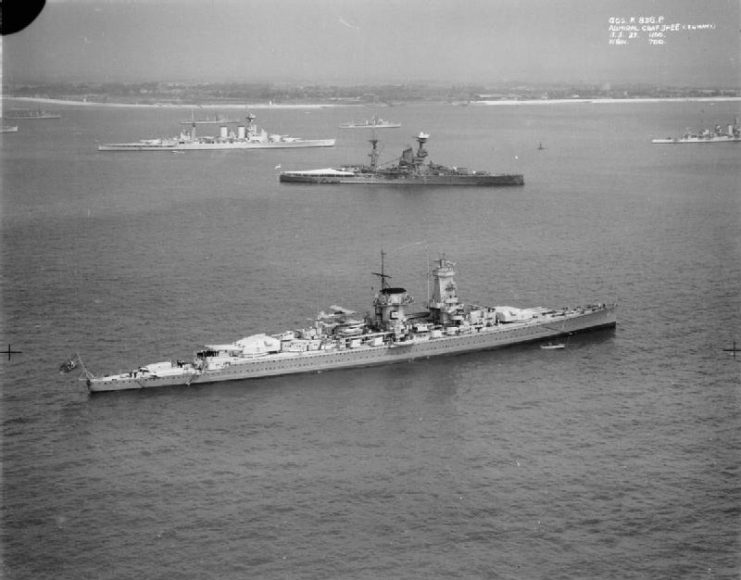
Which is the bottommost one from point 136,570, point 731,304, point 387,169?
point 136,570

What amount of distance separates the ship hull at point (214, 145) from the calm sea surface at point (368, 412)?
51577 millimetres

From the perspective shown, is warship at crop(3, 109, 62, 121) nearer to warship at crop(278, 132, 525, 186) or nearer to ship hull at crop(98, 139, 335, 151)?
ship hull at crop(98, 139, 335, 151)

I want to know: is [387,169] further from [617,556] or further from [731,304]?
[617,556]

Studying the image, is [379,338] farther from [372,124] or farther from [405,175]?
[372,124]

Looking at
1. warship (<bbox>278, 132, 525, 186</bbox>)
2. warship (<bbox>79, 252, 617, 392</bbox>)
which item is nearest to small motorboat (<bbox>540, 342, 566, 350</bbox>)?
warship (<bbox>79, 252, 617, 392</bbox>)

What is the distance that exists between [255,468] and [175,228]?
133 feet

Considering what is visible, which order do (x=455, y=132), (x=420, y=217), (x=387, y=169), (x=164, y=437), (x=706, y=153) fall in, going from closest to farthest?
(x=164, y=437), (x=420, y=217), (x=387, y=169), (x=706, y=153), (x=455, y=132)

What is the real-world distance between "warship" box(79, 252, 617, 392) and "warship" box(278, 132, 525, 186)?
49872mm

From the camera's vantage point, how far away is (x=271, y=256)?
60406mm

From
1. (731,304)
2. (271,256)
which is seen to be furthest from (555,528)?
(271,256)

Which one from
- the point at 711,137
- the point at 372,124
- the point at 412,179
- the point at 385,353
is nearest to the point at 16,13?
the point at 385,353

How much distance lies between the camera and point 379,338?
42.8 m

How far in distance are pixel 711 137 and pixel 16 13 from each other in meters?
134

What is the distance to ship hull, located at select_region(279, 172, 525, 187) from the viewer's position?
94.8 meters
